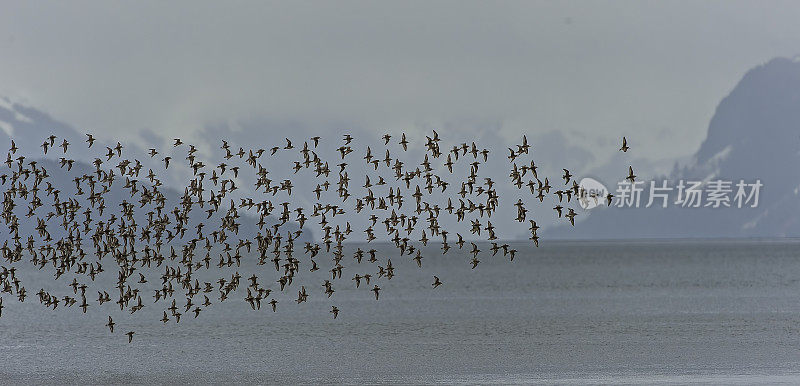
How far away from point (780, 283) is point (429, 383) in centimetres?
8814

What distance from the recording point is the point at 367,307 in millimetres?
79938

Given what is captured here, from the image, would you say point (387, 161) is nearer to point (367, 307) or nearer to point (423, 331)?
point (423, 331)

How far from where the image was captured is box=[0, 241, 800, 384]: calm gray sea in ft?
133

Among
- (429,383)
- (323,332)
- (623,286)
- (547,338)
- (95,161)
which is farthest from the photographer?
(623,286)

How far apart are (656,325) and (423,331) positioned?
13.0 m

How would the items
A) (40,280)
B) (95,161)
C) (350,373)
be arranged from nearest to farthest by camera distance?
1. (95,161)
2. (350,373)
3. (40,280)

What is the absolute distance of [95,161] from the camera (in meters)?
23.8

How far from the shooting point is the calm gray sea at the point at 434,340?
4053 cm

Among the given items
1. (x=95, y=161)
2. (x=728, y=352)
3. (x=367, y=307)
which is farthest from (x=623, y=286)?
(x=95, y=161)

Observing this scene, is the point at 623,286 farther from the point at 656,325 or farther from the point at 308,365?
the point at 308,365

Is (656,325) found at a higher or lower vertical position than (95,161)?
lower

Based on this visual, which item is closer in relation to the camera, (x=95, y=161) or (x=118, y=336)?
(x=95, y=161)

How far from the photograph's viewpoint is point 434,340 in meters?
54.2

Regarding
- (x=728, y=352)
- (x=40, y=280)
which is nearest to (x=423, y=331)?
(x=728, y=352)
